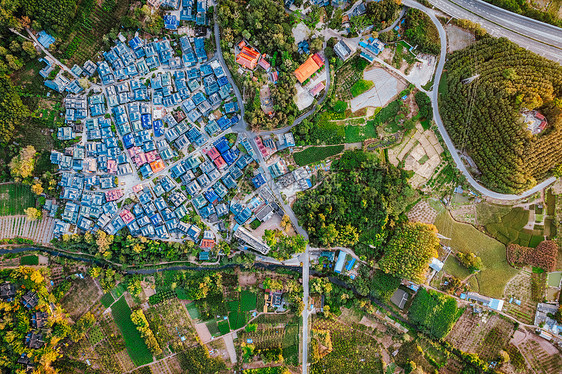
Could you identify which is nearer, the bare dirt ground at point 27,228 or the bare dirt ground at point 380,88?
the bare dirt ground at point 27,228

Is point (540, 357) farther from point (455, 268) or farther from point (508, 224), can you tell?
point (508, 224)

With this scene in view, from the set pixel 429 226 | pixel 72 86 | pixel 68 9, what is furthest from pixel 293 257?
pixel 68 9

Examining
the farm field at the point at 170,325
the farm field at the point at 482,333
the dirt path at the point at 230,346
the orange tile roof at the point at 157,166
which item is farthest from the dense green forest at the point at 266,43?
the farm field at the point at 482,333

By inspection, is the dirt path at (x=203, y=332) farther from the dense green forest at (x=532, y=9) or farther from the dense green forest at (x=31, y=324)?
the dense green forest at (x=532, y=9)

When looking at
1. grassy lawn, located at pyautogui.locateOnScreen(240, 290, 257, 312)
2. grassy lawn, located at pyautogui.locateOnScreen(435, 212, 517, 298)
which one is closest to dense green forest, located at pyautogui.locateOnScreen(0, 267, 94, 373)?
grassy lawn, located at pyautogui.locateOnScreen(240, 290, 257, 312)

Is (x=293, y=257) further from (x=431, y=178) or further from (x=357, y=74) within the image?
(x=357, y=74)

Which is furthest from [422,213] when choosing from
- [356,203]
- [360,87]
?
[360,87]

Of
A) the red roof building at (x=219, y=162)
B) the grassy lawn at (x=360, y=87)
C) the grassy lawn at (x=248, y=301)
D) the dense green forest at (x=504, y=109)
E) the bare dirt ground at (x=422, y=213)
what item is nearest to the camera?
the dense green forest at (x=504, y=109)

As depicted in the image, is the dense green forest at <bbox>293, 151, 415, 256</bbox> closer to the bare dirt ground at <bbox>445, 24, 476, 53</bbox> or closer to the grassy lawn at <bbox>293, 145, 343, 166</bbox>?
the grassy lawn at <bbox>293, 145, 343, 166</bbox>
